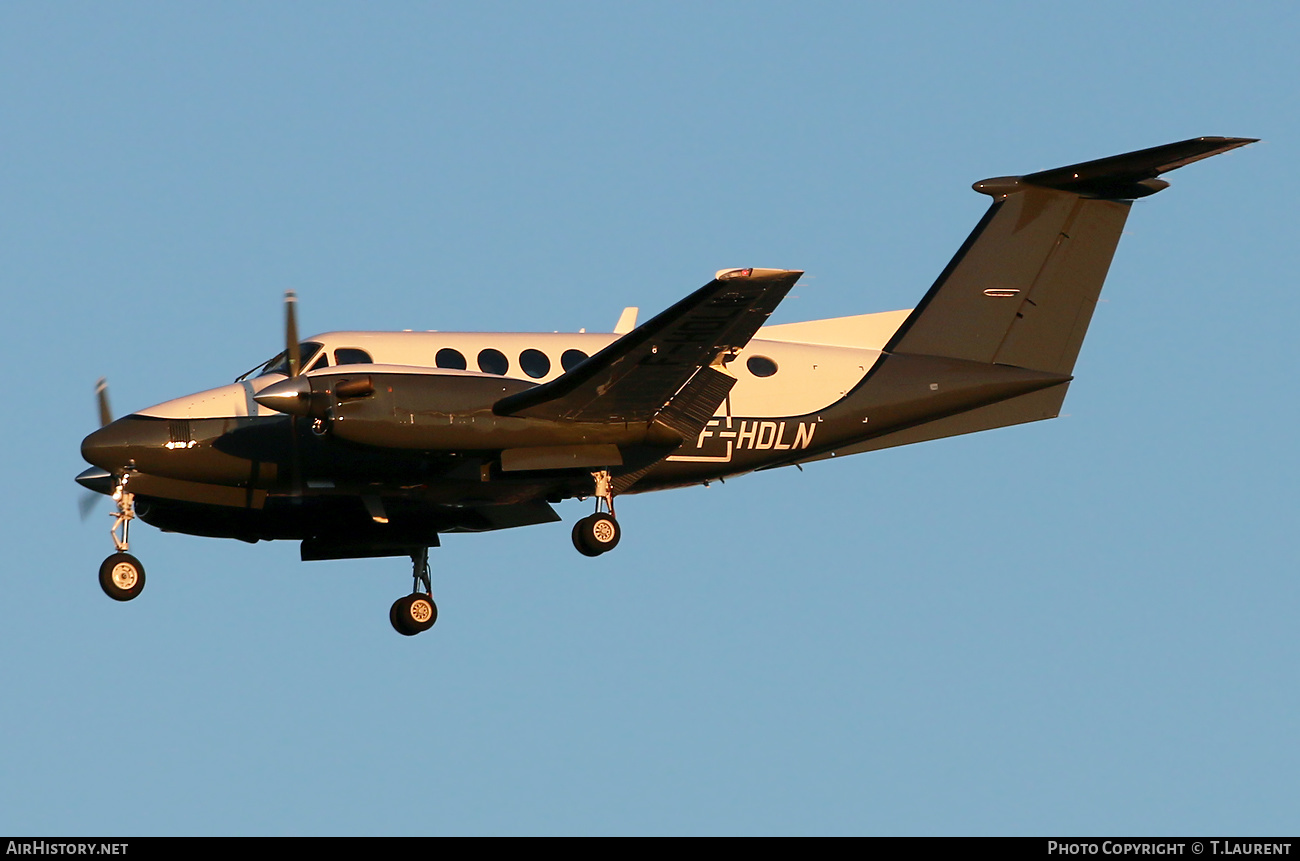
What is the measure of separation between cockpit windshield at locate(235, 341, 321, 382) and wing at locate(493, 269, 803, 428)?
2172 mm

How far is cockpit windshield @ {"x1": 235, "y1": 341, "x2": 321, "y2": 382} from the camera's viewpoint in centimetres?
1884

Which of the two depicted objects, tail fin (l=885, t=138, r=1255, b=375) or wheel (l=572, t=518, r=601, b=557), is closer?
wheel (l=572, t=518, r=601, b=557)

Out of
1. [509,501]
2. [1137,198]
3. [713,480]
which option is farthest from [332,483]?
[1137,198]

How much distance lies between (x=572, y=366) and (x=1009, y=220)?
6.14 m

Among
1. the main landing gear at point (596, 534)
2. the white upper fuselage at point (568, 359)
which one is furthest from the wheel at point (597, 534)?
the white upper fuselage at point (568, 359)

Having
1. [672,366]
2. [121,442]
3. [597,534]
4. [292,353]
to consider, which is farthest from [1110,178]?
[121,442]

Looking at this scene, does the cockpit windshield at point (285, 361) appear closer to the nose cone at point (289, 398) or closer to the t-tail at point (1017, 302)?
the nose cone at point (289, 398)

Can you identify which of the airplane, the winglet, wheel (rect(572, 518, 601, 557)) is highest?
the winglet

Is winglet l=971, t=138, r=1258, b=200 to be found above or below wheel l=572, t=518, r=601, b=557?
above

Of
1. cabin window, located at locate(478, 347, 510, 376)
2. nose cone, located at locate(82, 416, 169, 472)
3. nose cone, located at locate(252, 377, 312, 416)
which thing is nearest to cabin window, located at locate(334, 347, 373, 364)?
nose cone, located at locate(252, 377, 312, 416)

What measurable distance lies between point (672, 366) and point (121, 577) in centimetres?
611

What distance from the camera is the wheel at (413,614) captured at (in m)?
21.3

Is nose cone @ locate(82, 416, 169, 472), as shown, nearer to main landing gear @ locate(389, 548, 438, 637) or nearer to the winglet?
main landing gear @ locate(389, 548, 438, 637)

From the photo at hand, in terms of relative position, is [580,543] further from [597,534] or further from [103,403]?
[103,403]
